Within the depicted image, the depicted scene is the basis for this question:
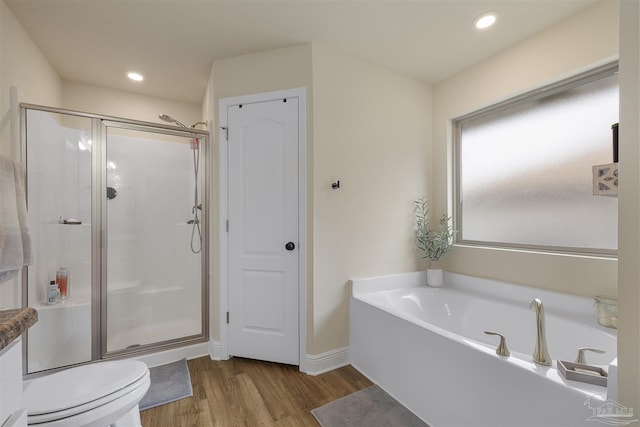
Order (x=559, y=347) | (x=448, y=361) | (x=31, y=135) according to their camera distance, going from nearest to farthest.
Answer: (x=448, y=361)
(x=559, y=347)
(x=31, y=135)

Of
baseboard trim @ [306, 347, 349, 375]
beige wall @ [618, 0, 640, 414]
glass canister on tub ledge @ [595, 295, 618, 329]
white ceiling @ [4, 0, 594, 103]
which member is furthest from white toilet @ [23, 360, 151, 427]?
glass canister on tub ledge @ [595, 295, 618, 329]

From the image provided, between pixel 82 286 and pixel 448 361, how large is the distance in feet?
8.29

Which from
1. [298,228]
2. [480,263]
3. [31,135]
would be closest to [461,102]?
[480,263]

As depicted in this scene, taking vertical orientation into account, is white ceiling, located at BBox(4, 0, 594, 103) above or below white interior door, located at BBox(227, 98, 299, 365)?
above

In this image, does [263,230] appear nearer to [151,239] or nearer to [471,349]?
[151,239]

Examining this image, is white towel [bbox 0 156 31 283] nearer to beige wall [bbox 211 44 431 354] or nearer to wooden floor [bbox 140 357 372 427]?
wooden floor [bbox 140 357 372 427]

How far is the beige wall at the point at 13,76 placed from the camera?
1702 mm

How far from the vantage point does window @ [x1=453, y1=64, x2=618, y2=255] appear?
180 centimetres

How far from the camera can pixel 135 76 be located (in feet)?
8.59

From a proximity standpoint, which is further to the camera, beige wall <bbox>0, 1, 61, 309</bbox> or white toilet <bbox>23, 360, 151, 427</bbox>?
beige wall <bbox>0, 1, 61, 309</bbox>

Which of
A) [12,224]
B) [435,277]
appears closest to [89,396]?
[12,224]

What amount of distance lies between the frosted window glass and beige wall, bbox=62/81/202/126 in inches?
119

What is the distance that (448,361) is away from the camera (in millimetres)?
1439

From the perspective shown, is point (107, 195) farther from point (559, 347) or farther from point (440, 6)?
point (559, 347)
